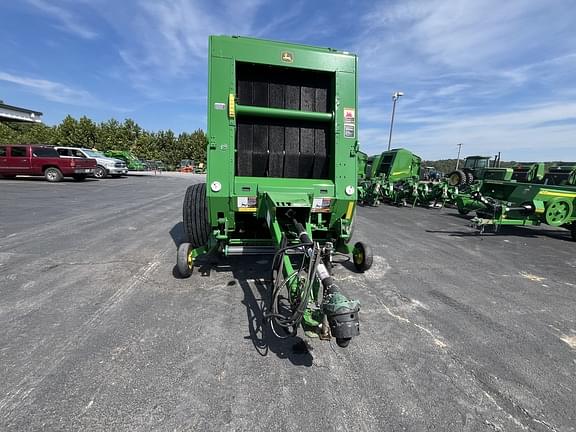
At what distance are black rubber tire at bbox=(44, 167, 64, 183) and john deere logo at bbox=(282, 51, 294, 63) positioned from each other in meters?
17.6

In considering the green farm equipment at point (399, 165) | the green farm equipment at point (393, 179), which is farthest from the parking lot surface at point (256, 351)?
the green farm equipment at point (399, 165)

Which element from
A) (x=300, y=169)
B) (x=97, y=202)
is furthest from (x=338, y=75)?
(x=97, y=202)

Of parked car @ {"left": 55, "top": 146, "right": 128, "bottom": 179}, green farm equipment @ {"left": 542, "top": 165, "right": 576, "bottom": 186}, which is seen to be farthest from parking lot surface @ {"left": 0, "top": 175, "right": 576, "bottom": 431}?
parked car @ {"left": 55, "top": 146, "right": 128, "bottom": 179}

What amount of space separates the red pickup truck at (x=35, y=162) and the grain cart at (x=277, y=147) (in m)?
16.1

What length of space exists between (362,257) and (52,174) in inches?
726

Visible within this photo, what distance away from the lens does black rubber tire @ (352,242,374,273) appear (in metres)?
4.36

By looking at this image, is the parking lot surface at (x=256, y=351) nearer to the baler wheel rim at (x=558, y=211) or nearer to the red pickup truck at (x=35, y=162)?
the baler wheel rim at (x=558, y=211)

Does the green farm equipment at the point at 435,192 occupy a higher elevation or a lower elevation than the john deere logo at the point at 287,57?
lower

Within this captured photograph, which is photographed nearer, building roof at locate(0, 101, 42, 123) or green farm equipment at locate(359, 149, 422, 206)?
green farm equipment at locate(359, 149, 422, 206)

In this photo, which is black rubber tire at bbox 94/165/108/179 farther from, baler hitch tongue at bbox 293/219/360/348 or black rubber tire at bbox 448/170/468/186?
baler hitch tongue at bbox 293/219/360/348

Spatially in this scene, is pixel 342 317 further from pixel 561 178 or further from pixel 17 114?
pixel 17 114

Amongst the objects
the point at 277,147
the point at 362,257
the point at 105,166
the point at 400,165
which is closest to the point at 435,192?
the point at 400,165

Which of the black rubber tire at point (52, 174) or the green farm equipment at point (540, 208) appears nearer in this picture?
the green farm equipment at point (540, 208)

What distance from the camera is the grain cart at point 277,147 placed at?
11.5ft
